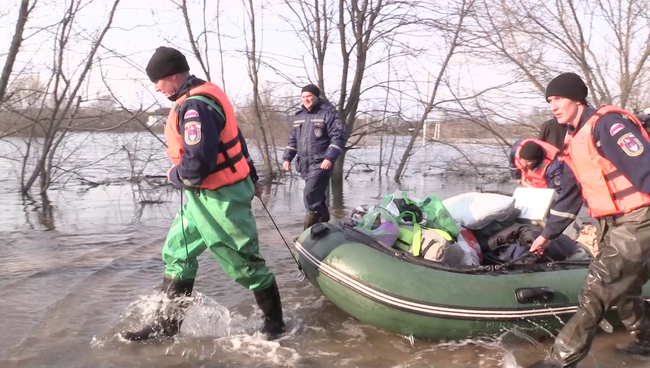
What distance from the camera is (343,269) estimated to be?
380cm

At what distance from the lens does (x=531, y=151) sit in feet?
15.8

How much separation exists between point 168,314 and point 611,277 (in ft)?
8.76

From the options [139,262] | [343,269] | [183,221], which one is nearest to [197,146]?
[183,221]

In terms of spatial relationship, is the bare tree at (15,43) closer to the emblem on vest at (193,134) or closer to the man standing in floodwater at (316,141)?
the man standing in floodwater at (316,141)

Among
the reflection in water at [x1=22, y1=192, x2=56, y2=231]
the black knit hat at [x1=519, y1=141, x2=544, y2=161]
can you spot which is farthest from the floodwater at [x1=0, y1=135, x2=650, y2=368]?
the black knit hat at [x1=519, y1=141, x2=544, y2=161]

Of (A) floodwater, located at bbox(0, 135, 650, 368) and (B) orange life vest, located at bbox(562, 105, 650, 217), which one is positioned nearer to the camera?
(B) orange life vest, located at bbox(562, 105, 650, 217)

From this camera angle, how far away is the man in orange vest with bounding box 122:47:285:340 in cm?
320

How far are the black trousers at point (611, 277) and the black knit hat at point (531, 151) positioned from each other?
5.61 feet

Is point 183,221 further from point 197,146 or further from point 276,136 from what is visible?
Result: point 276,136

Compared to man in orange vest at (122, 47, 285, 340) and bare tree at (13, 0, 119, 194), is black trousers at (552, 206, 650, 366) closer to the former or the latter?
man in orange vest at (122, 47, 285, 340)

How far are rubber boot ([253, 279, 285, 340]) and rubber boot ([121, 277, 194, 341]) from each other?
474 millimetres

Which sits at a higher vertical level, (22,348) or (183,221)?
(183,221)

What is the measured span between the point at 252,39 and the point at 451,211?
8.00 m

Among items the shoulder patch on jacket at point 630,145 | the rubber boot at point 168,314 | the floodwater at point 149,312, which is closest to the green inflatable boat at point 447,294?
the floodwater at point 149,312
